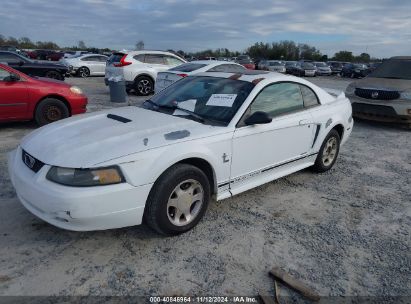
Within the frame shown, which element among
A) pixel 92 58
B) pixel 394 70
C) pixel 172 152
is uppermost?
pixel 394 70

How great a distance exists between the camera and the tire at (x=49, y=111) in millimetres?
7062

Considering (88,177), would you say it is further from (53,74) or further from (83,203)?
(53,74)

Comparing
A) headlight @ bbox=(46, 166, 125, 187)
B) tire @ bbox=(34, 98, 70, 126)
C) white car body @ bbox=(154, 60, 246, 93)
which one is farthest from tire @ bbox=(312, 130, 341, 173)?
tire @ bbox=(34, 98, 70, 126)

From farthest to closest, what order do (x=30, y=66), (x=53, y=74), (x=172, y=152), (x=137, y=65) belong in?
(x=53, y=74)
(x=30, y=66)
(x=137, y=65)
(x=172, y=152)

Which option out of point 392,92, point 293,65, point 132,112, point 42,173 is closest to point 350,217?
point 132,112

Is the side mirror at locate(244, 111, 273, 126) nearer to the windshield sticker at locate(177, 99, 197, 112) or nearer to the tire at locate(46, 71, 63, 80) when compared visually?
the windshield sticker at locate(177, 99, 197, 112)

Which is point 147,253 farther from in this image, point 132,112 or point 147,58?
point 147,58

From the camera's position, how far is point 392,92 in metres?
8.31

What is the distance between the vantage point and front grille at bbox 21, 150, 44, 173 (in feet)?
9.96

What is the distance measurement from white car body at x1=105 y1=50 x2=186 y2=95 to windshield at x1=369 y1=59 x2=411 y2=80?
23.0ft

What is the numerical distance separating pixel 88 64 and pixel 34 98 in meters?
16.2

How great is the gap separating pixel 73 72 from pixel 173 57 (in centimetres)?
1066

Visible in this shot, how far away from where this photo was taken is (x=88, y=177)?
2.79 meters

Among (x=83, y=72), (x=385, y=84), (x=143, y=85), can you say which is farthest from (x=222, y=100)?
(x=83, y=72)
